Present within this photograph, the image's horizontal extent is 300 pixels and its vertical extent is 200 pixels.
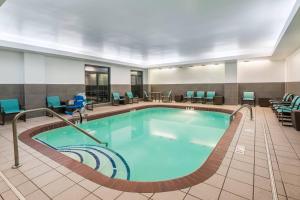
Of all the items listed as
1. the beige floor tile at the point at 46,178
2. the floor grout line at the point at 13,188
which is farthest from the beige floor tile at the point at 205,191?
the floor grout line at the point at 13,188

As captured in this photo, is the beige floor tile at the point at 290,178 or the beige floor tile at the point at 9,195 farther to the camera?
the beige floor tile at the point at 290,178

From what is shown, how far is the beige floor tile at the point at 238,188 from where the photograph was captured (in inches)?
71.4

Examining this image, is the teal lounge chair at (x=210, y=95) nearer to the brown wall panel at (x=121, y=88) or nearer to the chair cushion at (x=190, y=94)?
the chair cushion at (x=190, y=94)

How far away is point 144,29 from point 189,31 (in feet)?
4.66

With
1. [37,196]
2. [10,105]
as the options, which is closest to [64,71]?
[10,105]

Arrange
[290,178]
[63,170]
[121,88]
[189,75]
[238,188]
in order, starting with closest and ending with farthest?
[238,188] → [290,178] → [63,170] → [121,88] → [189,75]

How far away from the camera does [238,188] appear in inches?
75.7

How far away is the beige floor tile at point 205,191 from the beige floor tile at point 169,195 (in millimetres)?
132

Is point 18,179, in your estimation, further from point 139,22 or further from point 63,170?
point 139,22

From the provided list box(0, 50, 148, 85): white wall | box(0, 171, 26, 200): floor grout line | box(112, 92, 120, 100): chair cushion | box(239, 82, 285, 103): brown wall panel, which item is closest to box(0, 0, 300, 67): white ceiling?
box(0, 50, 148, 85): white wall

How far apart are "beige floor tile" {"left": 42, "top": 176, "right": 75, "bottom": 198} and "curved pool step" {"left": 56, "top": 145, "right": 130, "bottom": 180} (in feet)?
2.79

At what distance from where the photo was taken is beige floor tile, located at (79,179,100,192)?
1.96 meters

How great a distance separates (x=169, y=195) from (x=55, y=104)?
6.65 meters

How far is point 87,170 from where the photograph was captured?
2396mm
